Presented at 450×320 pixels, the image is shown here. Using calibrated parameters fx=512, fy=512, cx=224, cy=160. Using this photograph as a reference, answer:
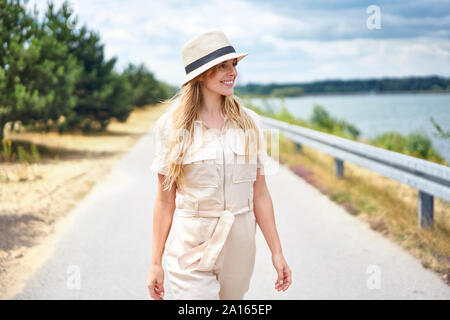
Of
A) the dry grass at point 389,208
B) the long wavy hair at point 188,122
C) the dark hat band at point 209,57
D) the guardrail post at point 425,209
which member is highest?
the dark hat band at point 209,57

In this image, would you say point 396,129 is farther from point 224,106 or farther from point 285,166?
point 224,106

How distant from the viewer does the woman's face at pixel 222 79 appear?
266 cm

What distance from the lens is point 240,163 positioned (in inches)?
102

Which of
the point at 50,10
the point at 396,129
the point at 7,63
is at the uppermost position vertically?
the point at 50,10

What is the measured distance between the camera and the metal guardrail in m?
5.65

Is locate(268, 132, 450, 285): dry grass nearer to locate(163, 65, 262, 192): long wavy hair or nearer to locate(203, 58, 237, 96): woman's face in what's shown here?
locate(163, 65, 262, 192): long wavy hair

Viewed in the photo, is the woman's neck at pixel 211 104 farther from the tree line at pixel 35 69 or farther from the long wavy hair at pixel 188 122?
the tree line at pixel 35 69

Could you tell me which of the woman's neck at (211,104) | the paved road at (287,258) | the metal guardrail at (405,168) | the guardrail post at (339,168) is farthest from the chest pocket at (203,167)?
the guardrail post at (339,168)

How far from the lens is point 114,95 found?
2472 centimetres

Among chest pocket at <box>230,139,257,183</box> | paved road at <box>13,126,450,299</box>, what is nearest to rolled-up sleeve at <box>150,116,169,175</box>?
chest pocket at <box>230,139,257,183</box>

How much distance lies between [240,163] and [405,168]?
4757 mm
